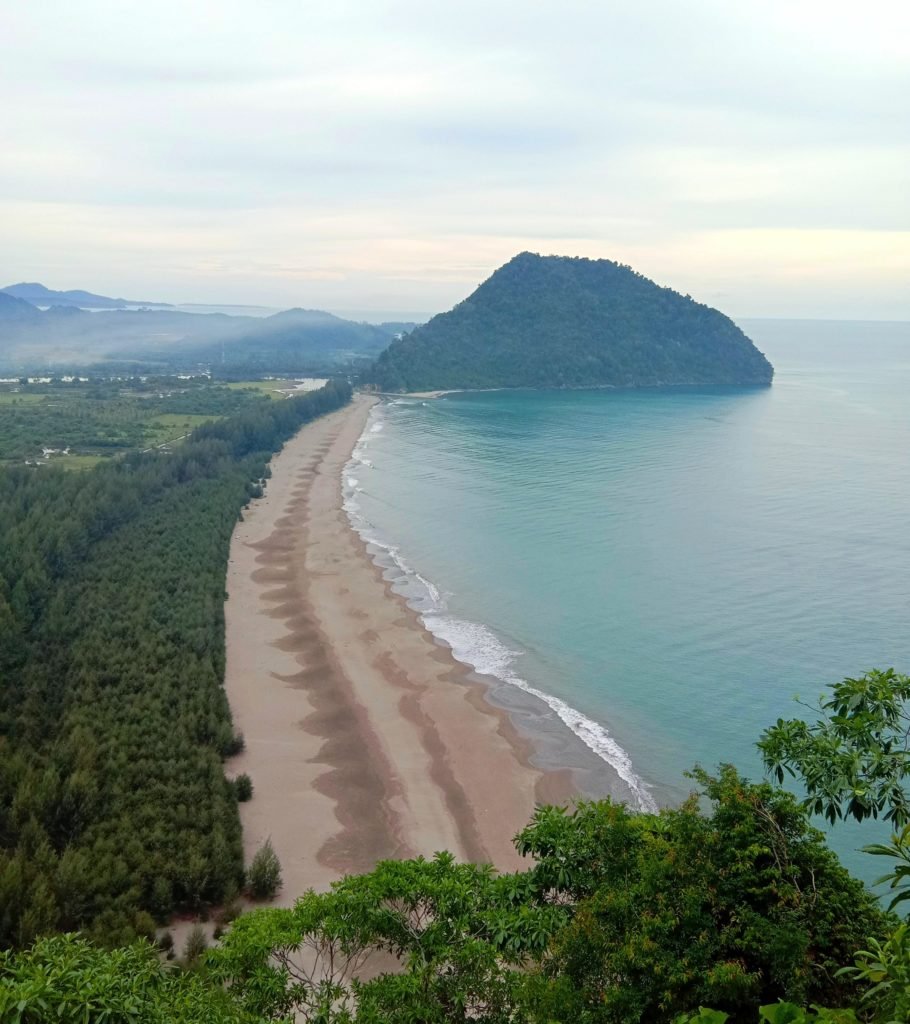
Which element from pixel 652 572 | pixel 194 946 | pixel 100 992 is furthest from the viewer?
pixel 652 572

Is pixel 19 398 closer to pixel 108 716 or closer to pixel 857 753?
pixel 108 716

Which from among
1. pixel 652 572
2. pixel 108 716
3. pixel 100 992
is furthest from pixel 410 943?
pixel 652 572

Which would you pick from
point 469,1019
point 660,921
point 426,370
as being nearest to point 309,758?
point 469,1019

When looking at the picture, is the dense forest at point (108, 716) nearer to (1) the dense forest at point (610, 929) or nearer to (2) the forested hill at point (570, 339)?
(1) the dense forest at point (610, 929)

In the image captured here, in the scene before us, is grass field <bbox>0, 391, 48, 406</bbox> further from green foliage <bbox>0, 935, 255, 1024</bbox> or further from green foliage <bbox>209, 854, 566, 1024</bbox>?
green foliage <bbox>0, 935, 255, 1024</bbox>

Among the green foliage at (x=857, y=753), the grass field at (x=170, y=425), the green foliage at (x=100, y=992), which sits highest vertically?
the grass field at (x=170, y=425)

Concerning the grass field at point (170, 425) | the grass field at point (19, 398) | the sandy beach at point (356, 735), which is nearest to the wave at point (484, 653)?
the sandy beach at point (356, 735)
